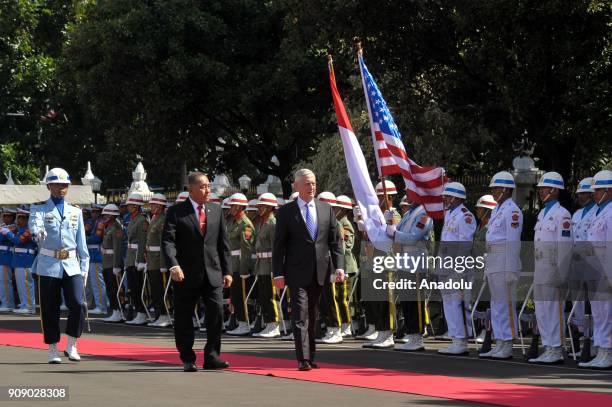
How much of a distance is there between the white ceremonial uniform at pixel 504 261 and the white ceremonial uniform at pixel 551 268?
0.48 m

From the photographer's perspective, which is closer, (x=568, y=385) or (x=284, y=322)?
(x=568, y=385)

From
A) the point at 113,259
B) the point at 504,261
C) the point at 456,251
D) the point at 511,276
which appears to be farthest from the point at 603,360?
the point at 113,259

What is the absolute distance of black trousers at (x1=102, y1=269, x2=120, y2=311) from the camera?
23656 millimetres

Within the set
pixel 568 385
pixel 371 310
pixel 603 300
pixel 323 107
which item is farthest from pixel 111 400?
pixel 323 107

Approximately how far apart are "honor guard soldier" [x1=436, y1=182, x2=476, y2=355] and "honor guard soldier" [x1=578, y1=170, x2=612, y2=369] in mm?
1993

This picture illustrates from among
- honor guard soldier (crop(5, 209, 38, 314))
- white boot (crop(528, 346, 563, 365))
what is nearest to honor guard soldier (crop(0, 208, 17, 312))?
honor guard soldier (crop(5, 209, 38, 314))

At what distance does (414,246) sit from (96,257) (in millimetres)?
9480

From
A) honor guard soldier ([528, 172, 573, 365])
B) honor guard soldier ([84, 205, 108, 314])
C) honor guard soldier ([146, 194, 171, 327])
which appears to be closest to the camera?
honor guard soldier ([528, 172, 573, 365])

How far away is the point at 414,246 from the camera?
17.7 metres

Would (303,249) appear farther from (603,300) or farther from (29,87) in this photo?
(29,87)

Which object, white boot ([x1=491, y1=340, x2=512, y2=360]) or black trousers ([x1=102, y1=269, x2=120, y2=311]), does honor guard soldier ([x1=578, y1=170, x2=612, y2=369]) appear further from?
black trousers ([x1=102, y1=269, x2=120, y2=311])

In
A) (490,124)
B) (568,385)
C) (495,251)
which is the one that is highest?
(490,124)

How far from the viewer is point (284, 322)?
800 inches

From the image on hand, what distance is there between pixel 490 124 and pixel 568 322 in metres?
Answer: 9.33
